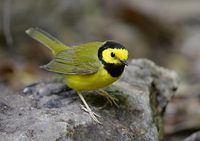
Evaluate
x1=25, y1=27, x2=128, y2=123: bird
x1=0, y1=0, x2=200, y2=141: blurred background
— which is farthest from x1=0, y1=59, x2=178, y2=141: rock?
x1=0, y1=0, x2=200, y2=141: blurred background

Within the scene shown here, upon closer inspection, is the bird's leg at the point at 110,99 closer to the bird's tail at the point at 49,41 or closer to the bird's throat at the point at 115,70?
the bird's throat at the point at 115,70

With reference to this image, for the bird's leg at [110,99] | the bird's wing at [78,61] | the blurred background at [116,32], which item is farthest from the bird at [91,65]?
the blurred background at [116,32]

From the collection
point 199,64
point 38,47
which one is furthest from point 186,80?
point 38,47

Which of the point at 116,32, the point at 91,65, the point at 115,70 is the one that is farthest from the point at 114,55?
the point at 116,32

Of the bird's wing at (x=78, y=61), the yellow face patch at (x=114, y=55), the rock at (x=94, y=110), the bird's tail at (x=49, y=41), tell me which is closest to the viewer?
the rock at (x=94, y=110)

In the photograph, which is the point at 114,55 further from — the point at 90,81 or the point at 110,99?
the point at 110,99

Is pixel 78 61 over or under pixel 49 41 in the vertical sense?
over
